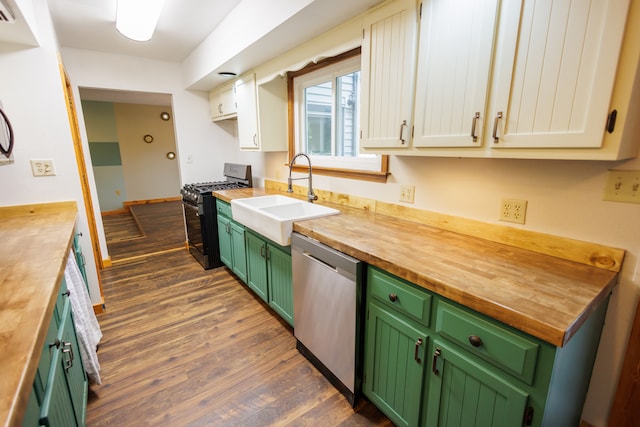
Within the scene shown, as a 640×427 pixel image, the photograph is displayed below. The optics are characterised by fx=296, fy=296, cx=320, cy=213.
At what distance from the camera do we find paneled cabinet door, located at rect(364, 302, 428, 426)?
1.20 m

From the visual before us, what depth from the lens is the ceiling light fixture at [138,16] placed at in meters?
1.96

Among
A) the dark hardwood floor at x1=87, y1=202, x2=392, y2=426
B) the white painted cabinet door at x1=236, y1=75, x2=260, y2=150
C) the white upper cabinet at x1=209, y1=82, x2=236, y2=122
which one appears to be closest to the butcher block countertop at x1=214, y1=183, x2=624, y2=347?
the dark hardwood floor at x1=87, y1=202, x2=392, y2=426

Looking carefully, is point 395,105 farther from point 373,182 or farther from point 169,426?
point 169,426

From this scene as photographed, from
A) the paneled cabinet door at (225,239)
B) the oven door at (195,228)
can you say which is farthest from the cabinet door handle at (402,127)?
the oven door at (195,228)

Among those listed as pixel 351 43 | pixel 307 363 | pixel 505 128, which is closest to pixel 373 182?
pixel 351 43

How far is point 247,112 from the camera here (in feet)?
9.55

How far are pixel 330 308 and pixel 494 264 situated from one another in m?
0.80

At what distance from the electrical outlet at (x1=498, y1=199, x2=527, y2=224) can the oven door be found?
2746 millimetres

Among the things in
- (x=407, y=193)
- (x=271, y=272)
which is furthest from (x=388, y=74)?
(x=271, y=272)

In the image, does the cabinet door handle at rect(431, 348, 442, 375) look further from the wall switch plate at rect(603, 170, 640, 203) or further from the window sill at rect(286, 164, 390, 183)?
the window sill at rect(286, 164, 390, 183)

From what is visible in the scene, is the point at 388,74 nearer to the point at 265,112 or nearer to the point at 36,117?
the point at 265,112

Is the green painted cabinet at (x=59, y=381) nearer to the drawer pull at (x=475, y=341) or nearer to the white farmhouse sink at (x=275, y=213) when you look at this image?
the white farmhouse sink at (x=275, y=213)

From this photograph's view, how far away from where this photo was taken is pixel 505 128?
110 cm

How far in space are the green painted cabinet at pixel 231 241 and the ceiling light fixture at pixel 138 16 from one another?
1501mm
